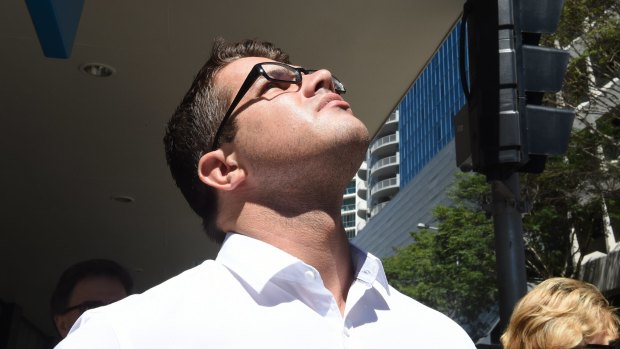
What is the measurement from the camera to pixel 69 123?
715 cm

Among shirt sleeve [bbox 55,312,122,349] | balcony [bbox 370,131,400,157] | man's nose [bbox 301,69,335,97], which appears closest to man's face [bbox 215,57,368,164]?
man's nose [bbox 301,69,335,97]

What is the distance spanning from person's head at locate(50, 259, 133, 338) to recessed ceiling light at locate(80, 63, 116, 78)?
96.4 inches

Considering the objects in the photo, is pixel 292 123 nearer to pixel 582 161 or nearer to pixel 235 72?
pixel 235 72

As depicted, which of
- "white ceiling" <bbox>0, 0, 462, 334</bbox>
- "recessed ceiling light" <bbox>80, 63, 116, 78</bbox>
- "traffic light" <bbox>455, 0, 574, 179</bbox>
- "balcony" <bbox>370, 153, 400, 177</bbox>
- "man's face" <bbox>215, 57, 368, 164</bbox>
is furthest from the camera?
"balcony" <bbox>370, 153, 400, 177</bbox>

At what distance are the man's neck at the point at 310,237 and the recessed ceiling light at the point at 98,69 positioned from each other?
466 centimetres

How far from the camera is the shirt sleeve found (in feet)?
3.81

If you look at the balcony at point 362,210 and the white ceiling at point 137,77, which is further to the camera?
the balcony at point 362,210

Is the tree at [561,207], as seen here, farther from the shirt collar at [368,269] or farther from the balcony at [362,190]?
the balcony at [362,190]

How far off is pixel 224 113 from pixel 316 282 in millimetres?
569

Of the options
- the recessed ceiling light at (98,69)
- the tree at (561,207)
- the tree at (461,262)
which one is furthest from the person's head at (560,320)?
the tree at (461,262)

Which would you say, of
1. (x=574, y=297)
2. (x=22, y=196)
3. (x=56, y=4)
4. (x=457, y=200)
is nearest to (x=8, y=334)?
(x=22, y=196)

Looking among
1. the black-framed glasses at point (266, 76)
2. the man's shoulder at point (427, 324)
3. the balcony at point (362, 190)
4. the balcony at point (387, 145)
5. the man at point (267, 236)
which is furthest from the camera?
the balcony at point (362, 190)

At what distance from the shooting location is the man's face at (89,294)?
3.76 metres

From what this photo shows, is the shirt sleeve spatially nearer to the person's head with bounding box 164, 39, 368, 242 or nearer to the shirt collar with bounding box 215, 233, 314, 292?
the shirt collar with bounding box 215, 233, 314, 292
